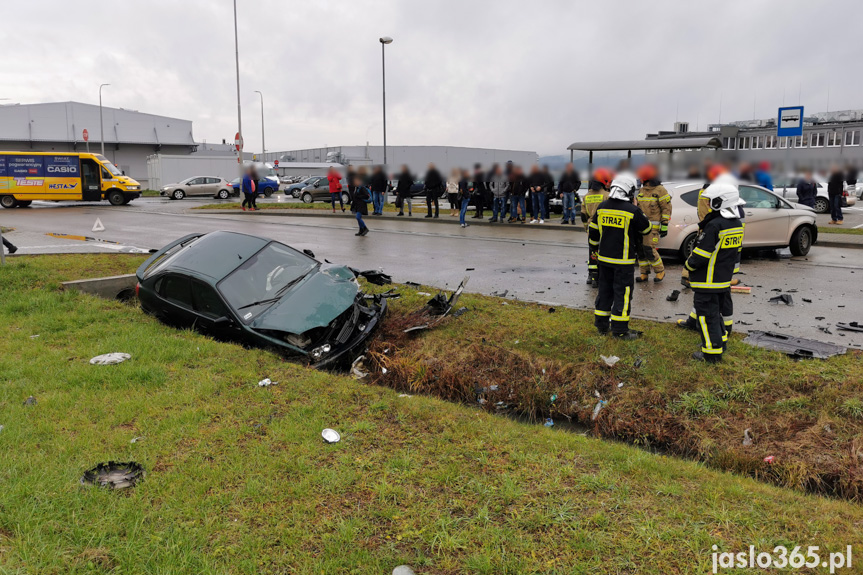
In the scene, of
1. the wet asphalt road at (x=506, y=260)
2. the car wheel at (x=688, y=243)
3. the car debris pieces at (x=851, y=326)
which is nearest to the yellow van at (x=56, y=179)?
the wet asphalt road at (x=506, y=260)

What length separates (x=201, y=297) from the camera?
6473 millimetres

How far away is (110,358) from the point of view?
558cm

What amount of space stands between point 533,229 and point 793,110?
7783mm

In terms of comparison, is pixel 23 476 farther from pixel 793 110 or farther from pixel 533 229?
pixel 793 110

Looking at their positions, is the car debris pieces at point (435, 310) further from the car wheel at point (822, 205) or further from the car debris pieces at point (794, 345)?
the car wheel at point (822, 205)

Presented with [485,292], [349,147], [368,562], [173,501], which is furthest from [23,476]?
[349,147]

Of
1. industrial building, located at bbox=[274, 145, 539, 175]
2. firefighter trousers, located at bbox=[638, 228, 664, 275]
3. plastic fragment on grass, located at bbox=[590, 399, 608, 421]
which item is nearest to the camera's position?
plastic fragment on grass, located at bbox=[590, 399, 608, 421]

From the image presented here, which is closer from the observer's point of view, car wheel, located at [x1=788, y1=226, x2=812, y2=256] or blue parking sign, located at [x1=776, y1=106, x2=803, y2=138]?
car wheel, located at [x1=788, y1=226, x2=812, y2=256]

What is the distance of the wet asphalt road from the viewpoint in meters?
7.53

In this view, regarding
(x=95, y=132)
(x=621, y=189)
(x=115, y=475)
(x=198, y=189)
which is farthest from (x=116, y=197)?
(x=95, y=132)

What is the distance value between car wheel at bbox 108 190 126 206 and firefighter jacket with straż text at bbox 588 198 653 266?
2848 cm

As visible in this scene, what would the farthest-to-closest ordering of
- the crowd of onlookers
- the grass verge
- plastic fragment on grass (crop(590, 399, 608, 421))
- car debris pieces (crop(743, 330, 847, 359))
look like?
the crowd of onlookers < car debris pieces (crop(743, 330, 847, 359)) < plastic fragment on grass (crop(590, 399, 608, 421)) < the grass verge

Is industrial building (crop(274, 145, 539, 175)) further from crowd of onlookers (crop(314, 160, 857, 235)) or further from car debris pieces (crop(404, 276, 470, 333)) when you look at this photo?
car debris pieces (crop(404, 276, 470, 333))

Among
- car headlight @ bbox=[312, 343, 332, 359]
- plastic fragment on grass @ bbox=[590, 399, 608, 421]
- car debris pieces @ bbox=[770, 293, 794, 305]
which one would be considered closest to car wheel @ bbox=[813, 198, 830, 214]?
car debris pieces @ bbox=[770, 293, 794, 305]
